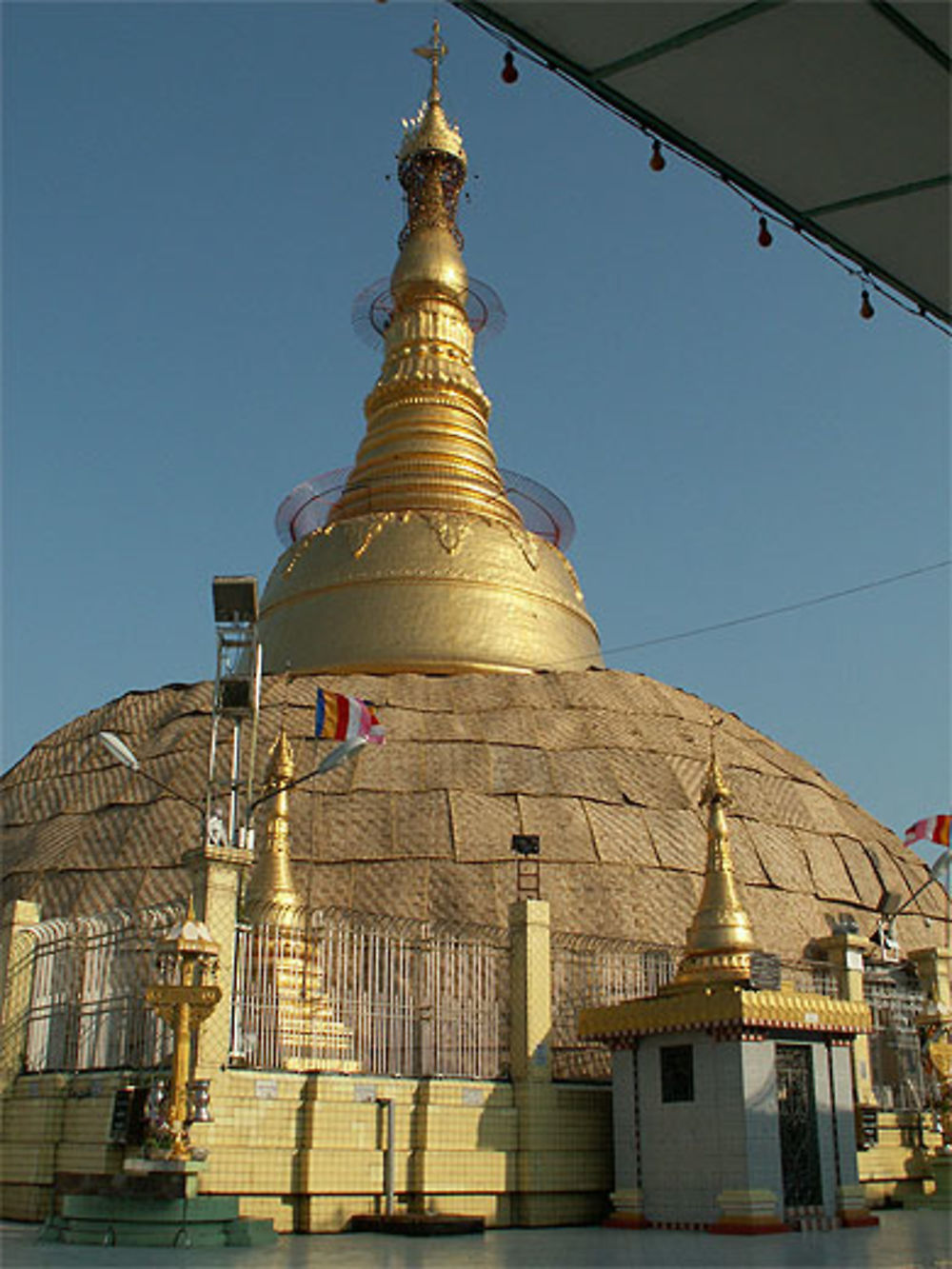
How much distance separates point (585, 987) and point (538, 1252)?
6438 millimetres

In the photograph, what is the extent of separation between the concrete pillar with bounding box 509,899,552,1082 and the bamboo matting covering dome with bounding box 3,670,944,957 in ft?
10.3

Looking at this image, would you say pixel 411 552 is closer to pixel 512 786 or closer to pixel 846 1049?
pixel 512 786

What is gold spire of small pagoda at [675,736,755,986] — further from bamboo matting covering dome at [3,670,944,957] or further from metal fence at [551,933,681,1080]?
bamboo matting covering dome at [3,670,944,957]

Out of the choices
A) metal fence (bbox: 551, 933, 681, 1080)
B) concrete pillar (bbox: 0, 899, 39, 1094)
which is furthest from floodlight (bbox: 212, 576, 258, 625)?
metal fence (bbox: 551, 933, 681, 1080)

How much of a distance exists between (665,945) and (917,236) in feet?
52.1

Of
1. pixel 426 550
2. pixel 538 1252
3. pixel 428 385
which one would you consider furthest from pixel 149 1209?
pixel 428 385

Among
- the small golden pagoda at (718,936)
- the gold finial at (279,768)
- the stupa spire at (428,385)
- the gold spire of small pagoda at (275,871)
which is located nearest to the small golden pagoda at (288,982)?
the gold spire of small pagoda at (275,871)

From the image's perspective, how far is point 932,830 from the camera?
939 inches

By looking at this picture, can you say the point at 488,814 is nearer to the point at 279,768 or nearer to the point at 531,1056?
the point at 279,768

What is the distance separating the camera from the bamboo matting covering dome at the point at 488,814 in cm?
2214

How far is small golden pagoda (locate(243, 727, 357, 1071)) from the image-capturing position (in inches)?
650

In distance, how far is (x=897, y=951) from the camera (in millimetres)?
24266

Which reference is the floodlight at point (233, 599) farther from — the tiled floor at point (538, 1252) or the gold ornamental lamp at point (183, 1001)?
the tiled floor at point (538, 1252)

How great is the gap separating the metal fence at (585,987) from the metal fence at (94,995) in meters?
5.76
